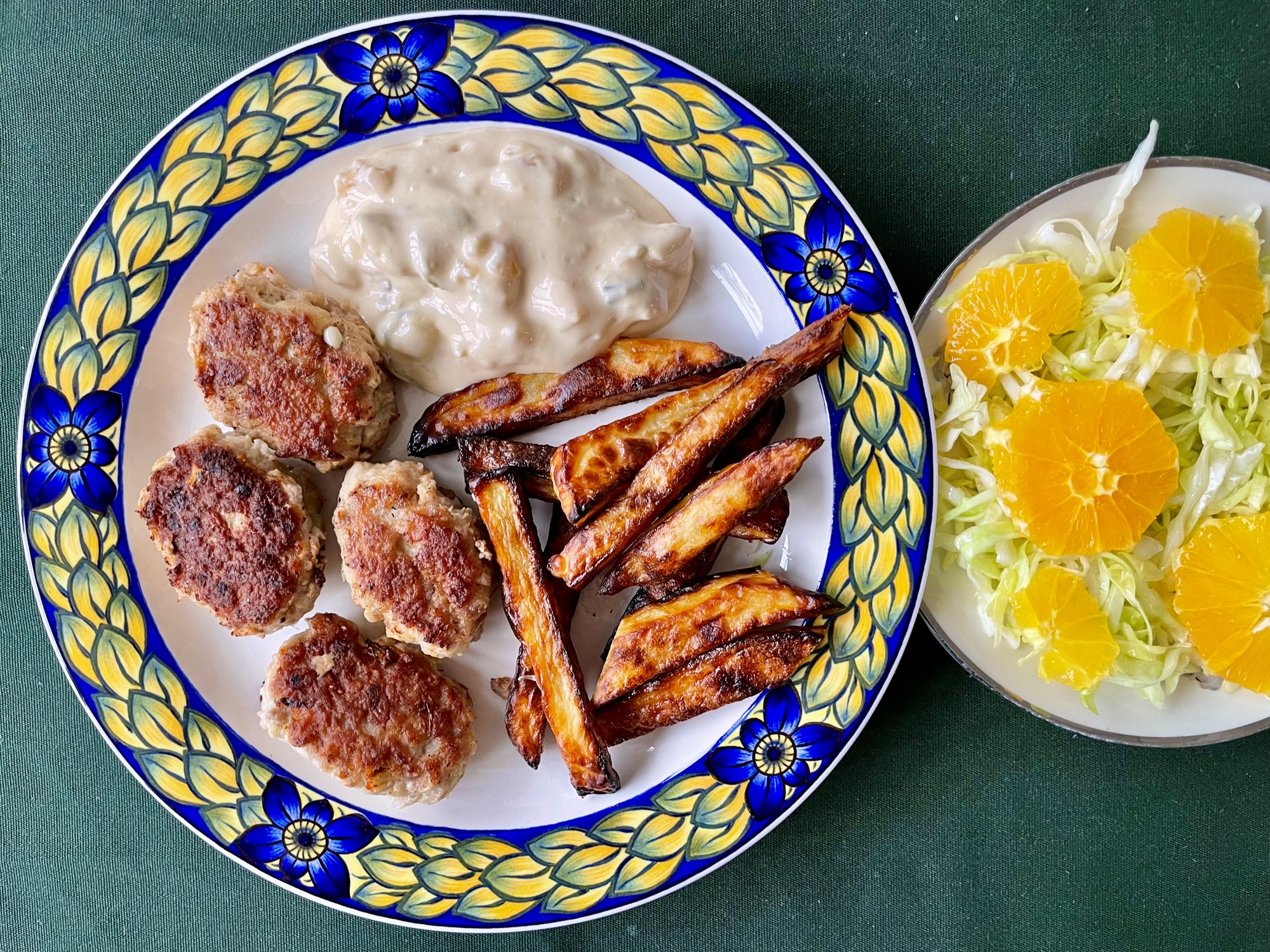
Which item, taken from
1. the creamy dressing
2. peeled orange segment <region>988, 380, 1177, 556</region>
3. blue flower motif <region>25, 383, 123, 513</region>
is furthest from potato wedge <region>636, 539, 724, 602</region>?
blue flower motif <region>25, 383, 123, 513</region>

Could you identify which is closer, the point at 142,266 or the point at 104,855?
the point at 142,266

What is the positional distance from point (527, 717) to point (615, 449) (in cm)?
90

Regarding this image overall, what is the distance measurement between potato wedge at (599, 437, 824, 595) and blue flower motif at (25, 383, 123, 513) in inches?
66.3

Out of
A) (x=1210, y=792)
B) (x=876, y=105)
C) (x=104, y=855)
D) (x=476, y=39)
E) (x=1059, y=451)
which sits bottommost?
(x=1210, y=792)

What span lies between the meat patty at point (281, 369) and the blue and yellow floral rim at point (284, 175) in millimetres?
386

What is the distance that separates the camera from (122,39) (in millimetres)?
2871

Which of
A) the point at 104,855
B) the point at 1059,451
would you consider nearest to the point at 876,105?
the point at 1059,451

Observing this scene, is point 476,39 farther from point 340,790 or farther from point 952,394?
point 340,790

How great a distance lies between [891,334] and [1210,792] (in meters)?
2.04

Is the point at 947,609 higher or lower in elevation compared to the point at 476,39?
lower

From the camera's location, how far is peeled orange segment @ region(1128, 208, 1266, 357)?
2.49m

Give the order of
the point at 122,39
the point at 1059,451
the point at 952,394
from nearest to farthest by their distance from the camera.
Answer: the point at 1059,451 < the point at 952,394 < the point at 122,39

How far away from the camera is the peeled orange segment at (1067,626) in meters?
2.58

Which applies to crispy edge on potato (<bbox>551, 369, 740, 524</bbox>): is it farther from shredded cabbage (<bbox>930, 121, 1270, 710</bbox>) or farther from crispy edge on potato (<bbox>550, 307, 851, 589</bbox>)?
shredded cabbage (<bbox>930, 121, 1270, 710</bbox>)
